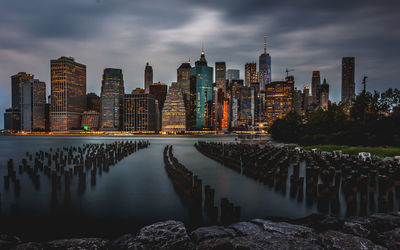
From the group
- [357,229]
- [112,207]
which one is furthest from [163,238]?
[112,207]

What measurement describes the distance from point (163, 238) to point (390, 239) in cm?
667

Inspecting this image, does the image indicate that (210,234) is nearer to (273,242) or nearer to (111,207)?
(273,242)

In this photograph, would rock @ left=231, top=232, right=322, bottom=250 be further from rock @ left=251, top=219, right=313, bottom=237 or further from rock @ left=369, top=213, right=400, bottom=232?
rock @ left=369, top=213, right=400, bottom=232

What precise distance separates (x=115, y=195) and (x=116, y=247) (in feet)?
33.7

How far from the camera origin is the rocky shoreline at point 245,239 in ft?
21.1

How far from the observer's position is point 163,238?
6980mm

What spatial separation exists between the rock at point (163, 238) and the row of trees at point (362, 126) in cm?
3562

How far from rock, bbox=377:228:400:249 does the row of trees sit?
31.2 meters

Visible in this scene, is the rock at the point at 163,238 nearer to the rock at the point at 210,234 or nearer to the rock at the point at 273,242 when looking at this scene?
the rock at the point at 210,234

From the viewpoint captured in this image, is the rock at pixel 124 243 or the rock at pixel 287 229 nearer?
the rock at pixel 124 243

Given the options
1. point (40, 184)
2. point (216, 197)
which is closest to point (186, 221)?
point (216, 197)

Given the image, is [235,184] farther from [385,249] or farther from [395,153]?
[395,153]

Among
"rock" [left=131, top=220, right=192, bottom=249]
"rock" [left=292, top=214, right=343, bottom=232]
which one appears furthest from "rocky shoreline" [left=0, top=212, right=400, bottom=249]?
"rock" [left=292, top=214, right=343, bottom=232]

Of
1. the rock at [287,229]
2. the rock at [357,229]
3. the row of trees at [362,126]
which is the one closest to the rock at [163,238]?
the rock at [287,229]
